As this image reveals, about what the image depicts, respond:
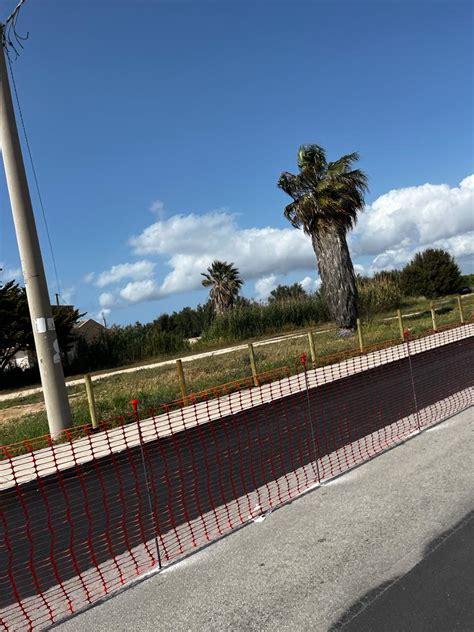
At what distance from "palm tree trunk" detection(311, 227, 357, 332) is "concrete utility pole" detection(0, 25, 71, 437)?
15.7 m

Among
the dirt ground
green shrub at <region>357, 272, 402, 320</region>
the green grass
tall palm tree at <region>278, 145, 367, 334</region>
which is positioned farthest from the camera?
green shrub at <region>357, 272, 402, 320</region>

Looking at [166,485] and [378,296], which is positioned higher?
[378,296]

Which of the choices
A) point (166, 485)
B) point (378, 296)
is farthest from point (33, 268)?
point (378, 296)

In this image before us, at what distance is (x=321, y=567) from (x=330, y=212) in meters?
20.9

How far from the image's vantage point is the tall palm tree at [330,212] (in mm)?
23953

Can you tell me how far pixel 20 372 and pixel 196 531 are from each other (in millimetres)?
29656

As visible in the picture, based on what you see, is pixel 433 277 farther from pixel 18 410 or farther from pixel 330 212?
pixel 18 410

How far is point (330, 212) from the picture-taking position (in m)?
23.9

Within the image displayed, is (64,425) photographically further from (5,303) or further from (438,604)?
(5,303)

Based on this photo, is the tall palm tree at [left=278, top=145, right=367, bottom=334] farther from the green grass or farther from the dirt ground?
the dirt ground

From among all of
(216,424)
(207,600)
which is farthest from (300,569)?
(216,424)

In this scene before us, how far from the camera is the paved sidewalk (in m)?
3.59

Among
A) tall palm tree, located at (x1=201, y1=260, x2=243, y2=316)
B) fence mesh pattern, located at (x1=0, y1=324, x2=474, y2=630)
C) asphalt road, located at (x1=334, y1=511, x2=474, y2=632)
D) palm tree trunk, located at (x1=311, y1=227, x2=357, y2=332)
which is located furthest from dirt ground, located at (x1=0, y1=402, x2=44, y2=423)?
tall palm tree, located at (x1=201, y1=260, x2=243, y2=316)

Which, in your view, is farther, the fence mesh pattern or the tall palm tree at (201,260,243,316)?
the tall palm tree at (201,260,243,316)
